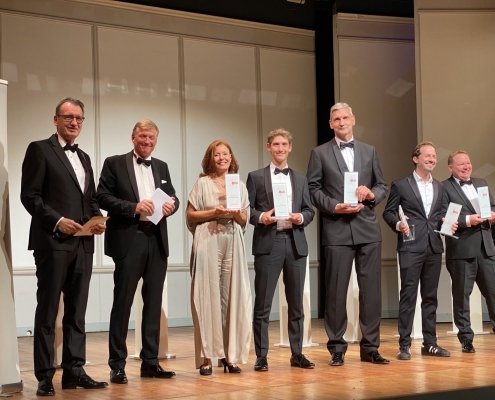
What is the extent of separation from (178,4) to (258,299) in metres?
5.27

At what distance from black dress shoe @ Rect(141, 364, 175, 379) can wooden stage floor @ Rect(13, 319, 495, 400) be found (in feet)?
0.24

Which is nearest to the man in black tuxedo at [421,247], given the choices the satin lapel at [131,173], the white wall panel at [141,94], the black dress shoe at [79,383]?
the satin lapel at [131,173]

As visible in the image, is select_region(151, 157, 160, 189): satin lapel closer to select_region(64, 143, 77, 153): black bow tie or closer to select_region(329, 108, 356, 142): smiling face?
select_region(64, 143, 77, 153): black bow tie

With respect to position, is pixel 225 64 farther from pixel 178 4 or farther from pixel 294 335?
pixel 294 335

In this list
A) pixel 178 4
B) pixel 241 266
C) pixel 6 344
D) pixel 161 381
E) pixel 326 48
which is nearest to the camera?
pixel 6 344

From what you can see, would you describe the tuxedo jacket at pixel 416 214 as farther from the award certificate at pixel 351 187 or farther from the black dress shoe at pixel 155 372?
the black dress shoe at pixel 155 372

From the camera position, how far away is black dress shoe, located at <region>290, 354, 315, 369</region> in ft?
17.4

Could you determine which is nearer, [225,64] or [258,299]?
[258,299]

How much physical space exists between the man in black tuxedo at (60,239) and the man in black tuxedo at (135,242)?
0.23m

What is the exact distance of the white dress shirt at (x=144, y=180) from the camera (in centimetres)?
503

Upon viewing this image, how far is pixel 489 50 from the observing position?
349 inches

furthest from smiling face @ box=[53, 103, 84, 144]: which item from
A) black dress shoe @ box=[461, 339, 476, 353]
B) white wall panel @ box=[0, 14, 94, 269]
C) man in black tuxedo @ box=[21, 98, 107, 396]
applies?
white wall panel @ box=[0, 14, 94, 269]

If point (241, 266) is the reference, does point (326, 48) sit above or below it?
above

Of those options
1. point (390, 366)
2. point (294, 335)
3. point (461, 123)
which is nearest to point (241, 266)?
point (294, 335)
